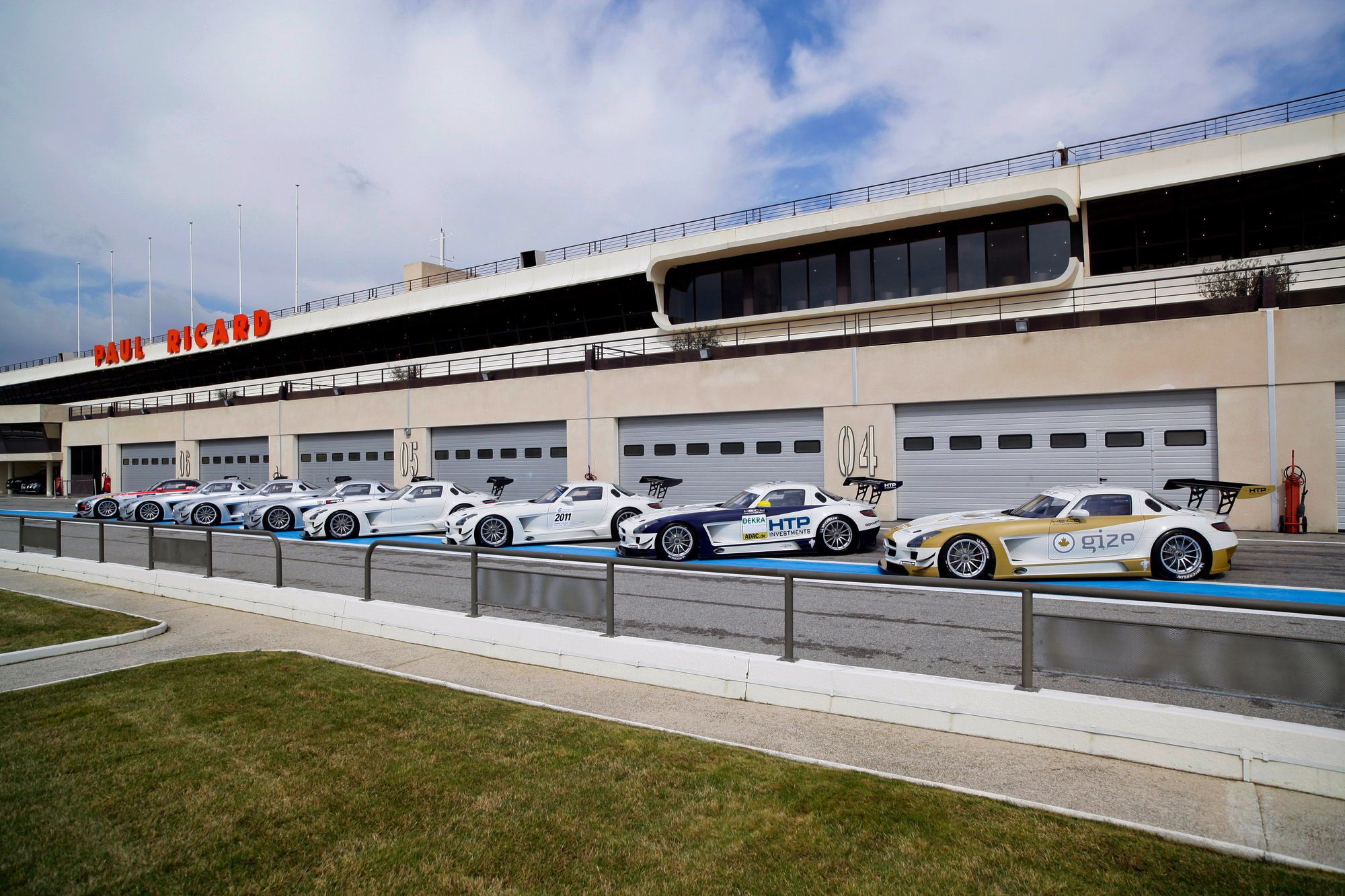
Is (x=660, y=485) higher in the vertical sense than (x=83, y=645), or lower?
higher

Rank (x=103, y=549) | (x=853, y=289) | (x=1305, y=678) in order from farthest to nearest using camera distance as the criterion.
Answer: (x=853, y=289) → (x=103, y=549) → (x=1305, y=678)

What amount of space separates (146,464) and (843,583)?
47161mm

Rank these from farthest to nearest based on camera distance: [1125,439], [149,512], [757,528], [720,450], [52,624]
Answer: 1. [149,512]
2. [720,450]
3. [1125,439]
4. [757,528]
5. [52,624]

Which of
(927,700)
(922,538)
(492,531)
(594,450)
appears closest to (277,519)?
(492,531)

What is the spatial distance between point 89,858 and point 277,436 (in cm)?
3492

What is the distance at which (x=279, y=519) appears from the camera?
21.4m

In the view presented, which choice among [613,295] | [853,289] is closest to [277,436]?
[613,295]

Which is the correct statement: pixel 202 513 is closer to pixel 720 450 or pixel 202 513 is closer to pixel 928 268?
pixel 720 450

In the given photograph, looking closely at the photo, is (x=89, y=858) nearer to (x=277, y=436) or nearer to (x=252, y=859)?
(x=252, y=859)

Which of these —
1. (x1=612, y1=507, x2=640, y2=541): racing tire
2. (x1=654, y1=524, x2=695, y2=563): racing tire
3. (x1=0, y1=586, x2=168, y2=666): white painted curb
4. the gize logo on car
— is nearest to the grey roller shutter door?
the gize logo on car

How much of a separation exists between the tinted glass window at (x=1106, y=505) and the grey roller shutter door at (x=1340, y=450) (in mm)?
9441

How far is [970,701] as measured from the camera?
5.46 metres

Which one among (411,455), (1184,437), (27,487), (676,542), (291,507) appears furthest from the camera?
(27,487)

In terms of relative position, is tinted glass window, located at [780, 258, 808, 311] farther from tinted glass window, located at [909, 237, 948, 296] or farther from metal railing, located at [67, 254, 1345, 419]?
tinted glass window, located at [909, 237, 948, 296]
